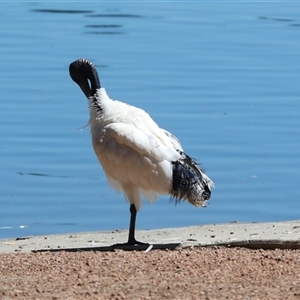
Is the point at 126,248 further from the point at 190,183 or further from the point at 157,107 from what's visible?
the point at 157,107

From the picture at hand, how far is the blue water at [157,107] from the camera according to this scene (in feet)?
40.3

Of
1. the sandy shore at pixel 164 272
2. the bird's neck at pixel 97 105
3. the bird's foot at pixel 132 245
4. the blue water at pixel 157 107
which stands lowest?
the blue water at pixel 157 107

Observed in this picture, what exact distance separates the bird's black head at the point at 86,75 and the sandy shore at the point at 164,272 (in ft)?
5.97

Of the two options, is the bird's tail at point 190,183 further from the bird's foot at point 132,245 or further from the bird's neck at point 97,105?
the bird's neck at point 97,105

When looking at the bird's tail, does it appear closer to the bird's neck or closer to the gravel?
the bird's neck

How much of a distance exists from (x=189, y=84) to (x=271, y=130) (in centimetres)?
319

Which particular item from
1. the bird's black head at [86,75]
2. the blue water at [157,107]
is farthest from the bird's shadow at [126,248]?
the blue water at [157,107]

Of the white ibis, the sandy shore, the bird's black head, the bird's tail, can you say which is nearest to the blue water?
the bird's black head

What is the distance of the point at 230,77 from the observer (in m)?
18.5

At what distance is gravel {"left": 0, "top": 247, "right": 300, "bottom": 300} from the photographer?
6.86 m

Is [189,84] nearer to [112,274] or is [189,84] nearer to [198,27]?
[198,27]

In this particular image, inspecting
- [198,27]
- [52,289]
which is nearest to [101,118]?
[52,289]

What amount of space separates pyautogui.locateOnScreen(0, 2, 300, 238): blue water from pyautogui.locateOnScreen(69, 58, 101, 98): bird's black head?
1730 mm

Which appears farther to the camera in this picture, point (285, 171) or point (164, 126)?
point (164, 126)
